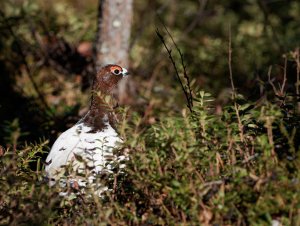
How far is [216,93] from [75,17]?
2.15 meters

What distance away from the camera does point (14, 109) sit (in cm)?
684

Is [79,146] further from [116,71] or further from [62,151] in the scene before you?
[116,71]

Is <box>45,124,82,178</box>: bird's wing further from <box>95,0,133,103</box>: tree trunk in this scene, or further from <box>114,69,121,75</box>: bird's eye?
<box>95,0,133,103</box>: tree trunk

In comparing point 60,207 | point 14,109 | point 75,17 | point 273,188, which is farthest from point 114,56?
point 273,188

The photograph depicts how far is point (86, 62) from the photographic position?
24.7ft

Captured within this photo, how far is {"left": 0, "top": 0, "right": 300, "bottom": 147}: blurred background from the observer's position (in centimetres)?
686

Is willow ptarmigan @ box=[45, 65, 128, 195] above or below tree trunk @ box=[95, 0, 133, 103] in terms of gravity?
below

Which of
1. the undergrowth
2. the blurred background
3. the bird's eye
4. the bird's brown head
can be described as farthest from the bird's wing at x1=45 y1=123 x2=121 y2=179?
the blurred background

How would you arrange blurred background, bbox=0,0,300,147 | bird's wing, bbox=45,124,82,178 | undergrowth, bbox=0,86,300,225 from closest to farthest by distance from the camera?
undergrowth, bbox=0,86,300,225 < bird's wing, bbox=45,124,82,178 < blurred background, bbox=0,0,300,147

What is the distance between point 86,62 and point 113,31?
0.81 m

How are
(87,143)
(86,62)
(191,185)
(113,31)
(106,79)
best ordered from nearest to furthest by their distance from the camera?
(191,185) < (87,143) < (106,79) < (113,31) < (86,62)

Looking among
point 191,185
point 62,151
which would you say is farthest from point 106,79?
point 191,185

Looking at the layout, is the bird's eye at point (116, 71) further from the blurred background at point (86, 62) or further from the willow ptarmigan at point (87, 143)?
the blurred background at point (86, 62)

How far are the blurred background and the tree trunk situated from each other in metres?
0.11
